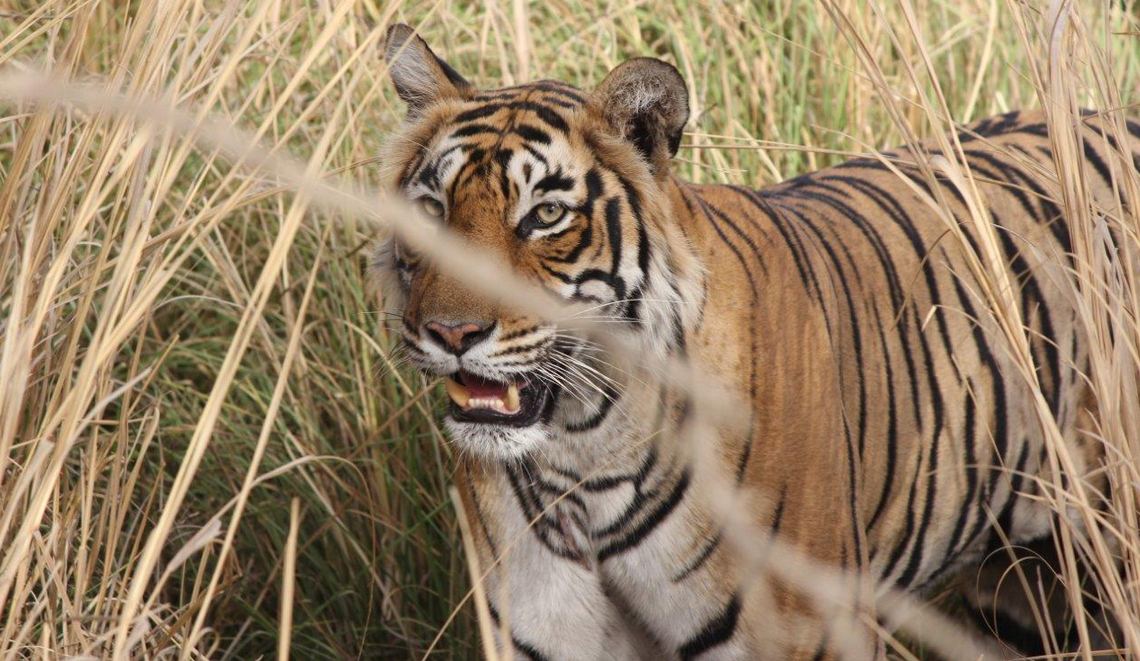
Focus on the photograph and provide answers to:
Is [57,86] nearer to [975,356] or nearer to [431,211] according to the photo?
[431,211]

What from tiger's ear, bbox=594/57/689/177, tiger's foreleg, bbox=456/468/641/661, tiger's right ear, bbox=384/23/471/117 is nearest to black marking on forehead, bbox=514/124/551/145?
tiger's ear, bbox=594/57/689/177

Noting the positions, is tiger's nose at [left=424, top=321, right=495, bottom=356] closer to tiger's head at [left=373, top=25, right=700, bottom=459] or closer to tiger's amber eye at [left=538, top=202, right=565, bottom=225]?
tiger's head at [left=373, top=25, right=700, bottom=459]

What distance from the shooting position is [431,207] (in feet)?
7.21

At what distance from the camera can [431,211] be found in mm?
2197

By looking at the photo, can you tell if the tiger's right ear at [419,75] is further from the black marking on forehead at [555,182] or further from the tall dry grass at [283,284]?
the black marking on forehead at [555,182]

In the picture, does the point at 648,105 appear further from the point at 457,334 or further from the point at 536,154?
the point at 457,334

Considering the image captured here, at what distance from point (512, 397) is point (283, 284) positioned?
1365 millimetres

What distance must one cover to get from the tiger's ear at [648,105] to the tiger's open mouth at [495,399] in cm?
42

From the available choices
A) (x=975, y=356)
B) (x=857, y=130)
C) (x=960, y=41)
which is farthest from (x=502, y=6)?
(x=975, y=356)

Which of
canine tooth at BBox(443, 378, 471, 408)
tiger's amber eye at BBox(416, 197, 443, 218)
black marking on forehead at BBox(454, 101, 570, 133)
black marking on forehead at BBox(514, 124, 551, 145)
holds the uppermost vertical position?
black marking on forehead at BBox(454, 101, 570, 133)

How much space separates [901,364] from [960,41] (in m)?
2.36

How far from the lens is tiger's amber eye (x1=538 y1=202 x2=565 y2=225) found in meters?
2.14

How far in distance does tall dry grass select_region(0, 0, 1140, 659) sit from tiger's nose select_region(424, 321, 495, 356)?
0.21 meters

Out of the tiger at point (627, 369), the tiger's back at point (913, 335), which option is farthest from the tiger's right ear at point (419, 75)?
the tiger's back at point (913, 335)
